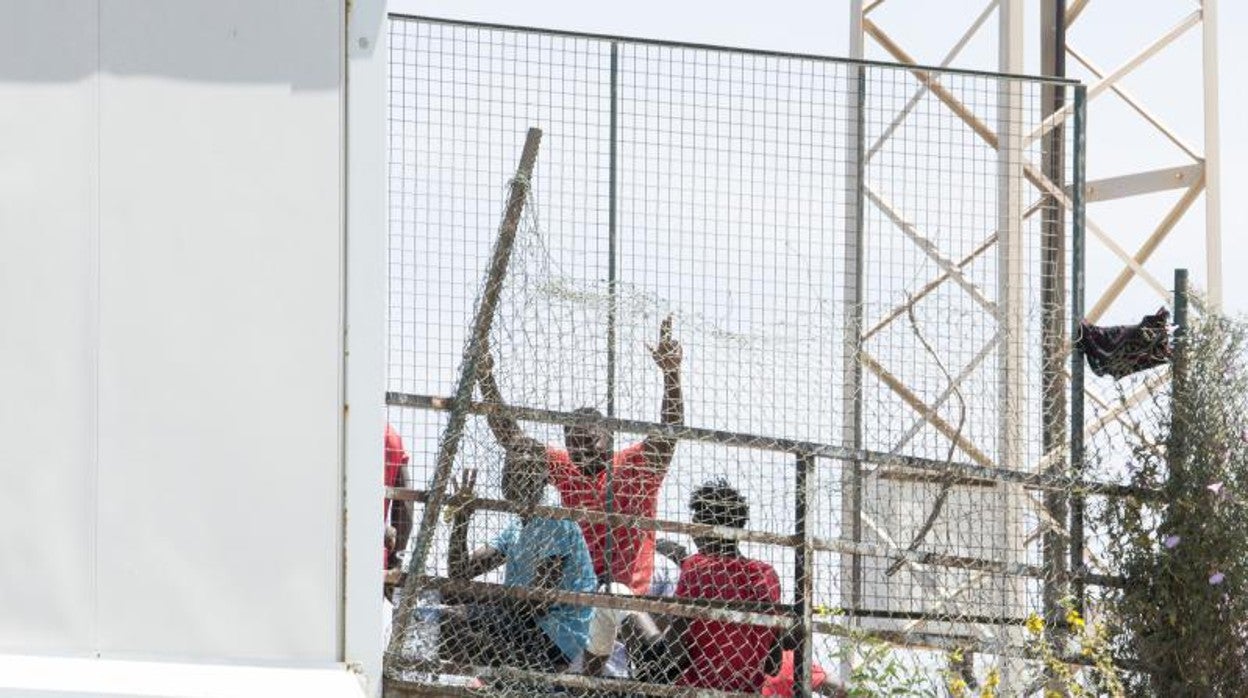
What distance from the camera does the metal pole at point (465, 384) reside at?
22.5 feet

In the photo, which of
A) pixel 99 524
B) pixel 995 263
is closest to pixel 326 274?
pixel 99 524

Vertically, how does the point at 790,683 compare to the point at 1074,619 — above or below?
below

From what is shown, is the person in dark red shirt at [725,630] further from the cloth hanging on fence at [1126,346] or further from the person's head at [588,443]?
the cloth hanging on fence at [1126,346]

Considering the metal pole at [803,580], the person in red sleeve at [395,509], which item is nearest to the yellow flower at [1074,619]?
the metal pole at [803,580]

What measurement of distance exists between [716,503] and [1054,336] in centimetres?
173

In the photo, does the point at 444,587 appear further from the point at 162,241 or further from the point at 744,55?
the point at 162,241

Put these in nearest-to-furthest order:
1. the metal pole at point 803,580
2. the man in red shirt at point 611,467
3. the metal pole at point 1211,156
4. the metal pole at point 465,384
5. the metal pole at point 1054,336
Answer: the metal pole at point 465,384 → the man in red shirt at point 611,467 → the metal pole at point 803,580 → the metal pole at point 1054,336 → the metal pole at point 1211,156

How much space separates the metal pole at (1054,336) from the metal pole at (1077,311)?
4cm

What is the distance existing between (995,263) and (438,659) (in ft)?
9.22

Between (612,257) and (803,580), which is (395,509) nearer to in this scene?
(612,257)

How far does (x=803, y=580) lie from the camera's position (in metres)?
7.28

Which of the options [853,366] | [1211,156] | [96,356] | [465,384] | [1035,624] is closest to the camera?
[96,356]

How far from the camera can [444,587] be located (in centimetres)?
687

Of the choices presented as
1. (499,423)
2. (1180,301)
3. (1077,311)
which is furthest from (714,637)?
(1180,301)
